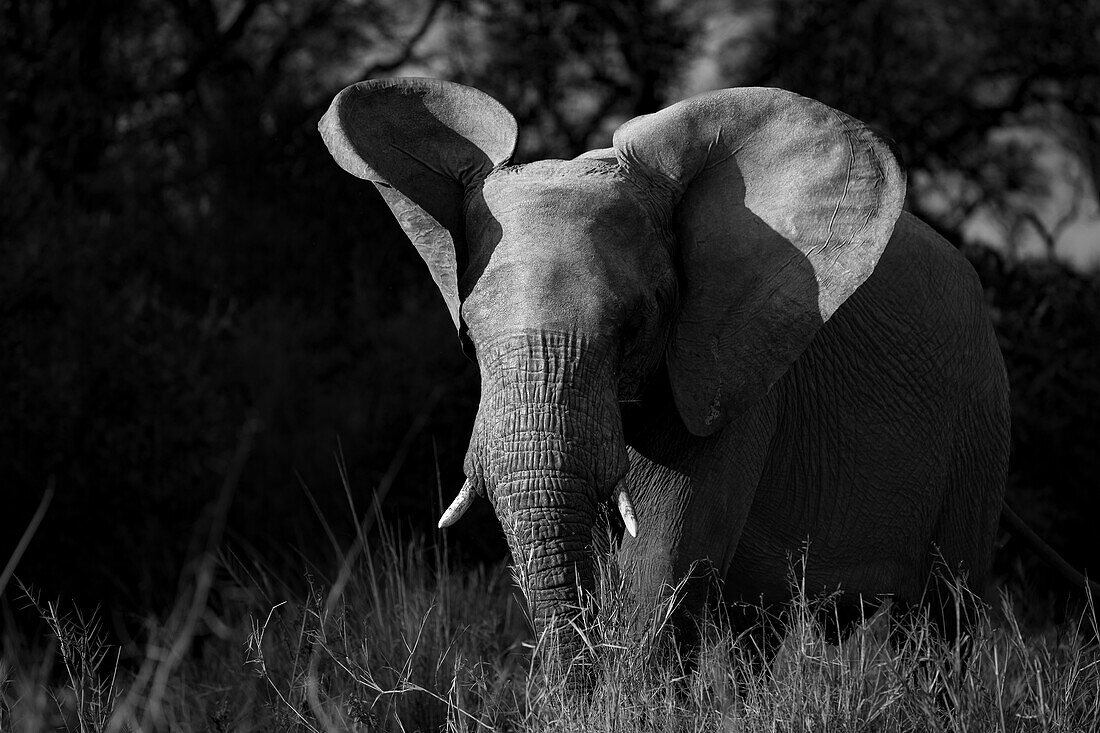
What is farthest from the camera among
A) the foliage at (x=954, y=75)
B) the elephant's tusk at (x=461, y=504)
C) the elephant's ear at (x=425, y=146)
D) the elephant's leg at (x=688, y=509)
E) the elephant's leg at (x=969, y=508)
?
the foliage at (x=954, y=75)

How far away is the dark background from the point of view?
8.56 meters

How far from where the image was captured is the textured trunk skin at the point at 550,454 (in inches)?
121

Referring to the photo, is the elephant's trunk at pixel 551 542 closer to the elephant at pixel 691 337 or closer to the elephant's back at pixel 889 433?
the elephant at pixel 691 337

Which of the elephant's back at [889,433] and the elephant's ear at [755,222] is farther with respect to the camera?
the elephant's back at [889,433]

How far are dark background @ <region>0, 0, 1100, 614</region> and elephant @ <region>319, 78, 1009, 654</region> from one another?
8.66 feet

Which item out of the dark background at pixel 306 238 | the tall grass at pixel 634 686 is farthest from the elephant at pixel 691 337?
the dark background at pixel 306 238

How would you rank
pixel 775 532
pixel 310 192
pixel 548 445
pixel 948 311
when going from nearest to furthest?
pixel 548 445 → pixel 775 532 → pixel 948 311 → pixel 310 192

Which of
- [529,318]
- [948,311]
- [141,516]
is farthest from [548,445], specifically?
[141,516]

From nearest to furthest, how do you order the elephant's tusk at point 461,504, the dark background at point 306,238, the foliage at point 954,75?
1. the elephant's tusk at point 461,504
2. the dark background at point 306,238
3. the foliage at point 954,75

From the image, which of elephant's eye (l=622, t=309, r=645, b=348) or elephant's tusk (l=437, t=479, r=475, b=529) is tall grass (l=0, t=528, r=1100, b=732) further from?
elephant's eye (l=622, t=309, r=645, b=348)

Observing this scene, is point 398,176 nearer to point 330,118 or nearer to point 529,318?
point 330,118

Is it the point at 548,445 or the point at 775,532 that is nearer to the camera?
the point at 548,445

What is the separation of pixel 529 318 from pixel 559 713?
35.3 inches

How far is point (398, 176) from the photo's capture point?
3717 mm
